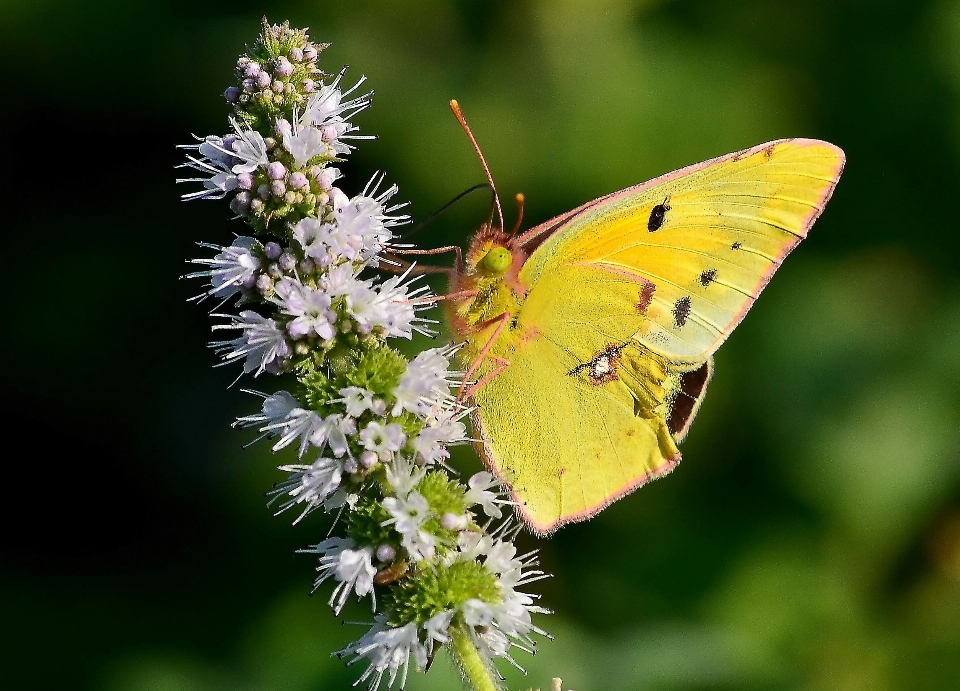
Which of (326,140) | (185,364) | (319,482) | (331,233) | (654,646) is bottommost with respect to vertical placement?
(654,646)

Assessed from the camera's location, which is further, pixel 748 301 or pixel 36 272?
pixel 36 272

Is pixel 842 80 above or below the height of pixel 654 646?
above

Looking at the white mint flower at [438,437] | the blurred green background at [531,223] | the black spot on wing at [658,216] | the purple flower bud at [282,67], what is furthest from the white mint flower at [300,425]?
the blurred green background at [531,223]

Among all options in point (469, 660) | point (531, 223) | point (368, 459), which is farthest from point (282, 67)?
point (531, 223)

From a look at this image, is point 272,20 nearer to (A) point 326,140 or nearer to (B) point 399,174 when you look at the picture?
(B) point 399,174

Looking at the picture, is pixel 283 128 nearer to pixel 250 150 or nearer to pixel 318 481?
pixel 250 150

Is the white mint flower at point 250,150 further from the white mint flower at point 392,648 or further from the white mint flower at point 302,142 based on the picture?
the white mint flower at point 392,648

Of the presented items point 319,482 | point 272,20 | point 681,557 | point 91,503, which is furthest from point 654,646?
point 272,20

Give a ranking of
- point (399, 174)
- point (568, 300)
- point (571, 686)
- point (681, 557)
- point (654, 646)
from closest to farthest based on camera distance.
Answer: point (568, 300), point (571, 686), point (654, 646), point (681, 557), point (399, 174)
